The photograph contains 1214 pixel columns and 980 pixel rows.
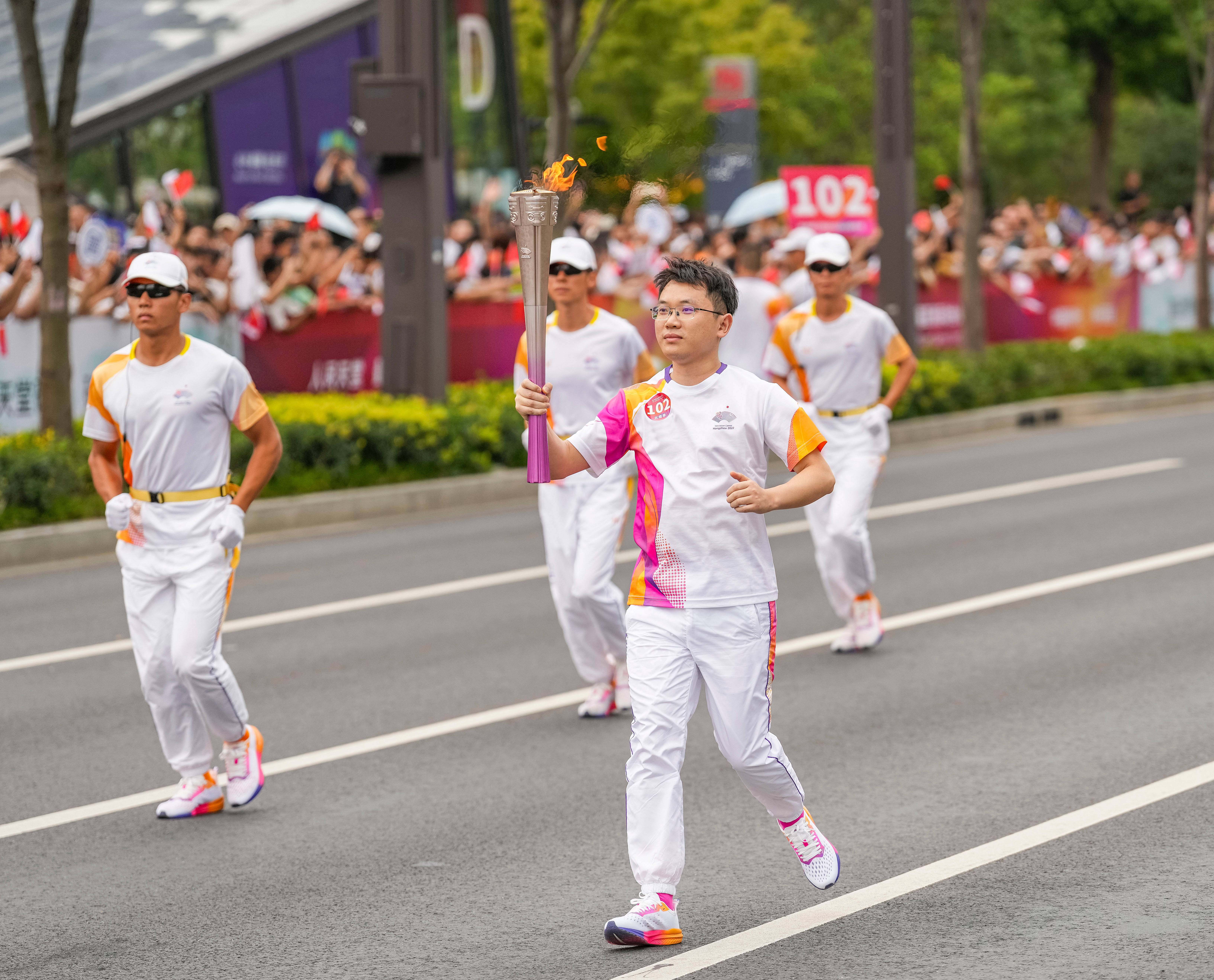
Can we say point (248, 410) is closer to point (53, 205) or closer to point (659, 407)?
point (659, 407)

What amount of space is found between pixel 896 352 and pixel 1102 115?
45382 millimetres

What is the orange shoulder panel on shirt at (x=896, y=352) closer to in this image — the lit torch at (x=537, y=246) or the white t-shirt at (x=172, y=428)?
the white t-shirt at (x=172, y=428)

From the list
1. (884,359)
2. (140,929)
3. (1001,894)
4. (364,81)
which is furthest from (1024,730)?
(364,81)

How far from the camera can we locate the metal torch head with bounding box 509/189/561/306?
17.2 ft

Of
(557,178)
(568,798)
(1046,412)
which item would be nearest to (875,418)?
(568,798)

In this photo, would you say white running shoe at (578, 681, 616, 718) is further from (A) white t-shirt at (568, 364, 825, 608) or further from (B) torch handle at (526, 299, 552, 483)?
(B) torch handle at (526, 299, 552, 483)

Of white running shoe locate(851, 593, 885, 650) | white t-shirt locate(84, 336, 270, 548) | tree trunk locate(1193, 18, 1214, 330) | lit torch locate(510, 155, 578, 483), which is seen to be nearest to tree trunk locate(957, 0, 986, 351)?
tree trunk locate(1193, 18, 1214, 330)

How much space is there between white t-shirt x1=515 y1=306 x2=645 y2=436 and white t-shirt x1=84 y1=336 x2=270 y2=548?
1940 millimetres

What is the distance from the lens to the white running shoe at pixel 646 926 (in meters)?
5.48

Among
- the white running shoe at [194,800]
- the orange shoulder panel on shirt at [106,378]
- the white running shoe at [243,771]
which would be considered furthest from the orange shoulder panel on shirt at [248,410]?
the white running shoe at [194,800]

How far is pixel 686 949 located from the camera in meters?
5.54

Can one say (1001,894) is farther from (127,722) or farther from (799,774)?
(127,722)

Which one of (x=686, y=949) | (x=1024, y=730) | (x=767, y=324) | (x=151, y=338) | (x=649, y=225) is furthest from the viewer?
(x=649, y=225)

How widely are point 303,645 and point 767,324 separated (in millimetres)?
6218
